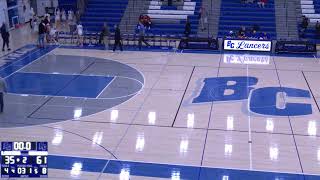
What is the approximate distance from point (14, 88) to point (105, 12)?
1512 centimetres

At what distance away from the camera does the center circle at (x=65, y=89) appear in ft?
55.2

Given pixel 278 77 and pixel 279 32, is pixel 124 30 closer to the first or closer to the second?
pixel 279 32

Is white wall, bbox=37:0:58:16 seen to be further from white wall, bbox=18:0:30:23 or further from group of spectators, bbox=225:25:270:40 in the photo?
group of spectators, bbox=225:25:270:40

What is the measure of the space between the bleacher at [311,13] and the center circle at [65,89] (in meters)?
12.8

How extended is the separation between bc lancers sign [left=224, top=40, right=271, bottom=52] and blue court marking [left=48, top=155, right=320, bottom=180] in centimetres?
1519

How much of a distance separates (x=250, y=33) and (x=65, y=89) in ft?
45.7

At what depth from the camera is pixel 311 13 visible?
31375mm

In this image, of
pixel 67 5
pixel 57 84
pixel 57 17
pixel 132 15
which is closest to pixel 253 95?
pixel 57 84

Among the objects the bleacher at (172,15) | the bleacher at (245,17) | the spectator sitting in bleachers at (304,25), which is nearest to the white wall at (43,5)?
the bleacher at (172,15)

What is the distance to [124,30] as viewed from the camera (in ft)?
104

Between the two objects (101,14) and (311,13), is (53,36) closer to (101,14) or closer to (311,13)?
(101,14)

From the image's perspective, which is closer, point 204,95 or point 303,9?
point 204,95

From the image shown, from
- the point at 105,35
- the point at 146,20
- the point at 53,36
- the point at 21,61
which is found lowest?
the point at 21,61

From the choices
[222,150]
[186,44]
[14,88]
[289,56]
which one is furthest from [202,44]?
[222,150]
